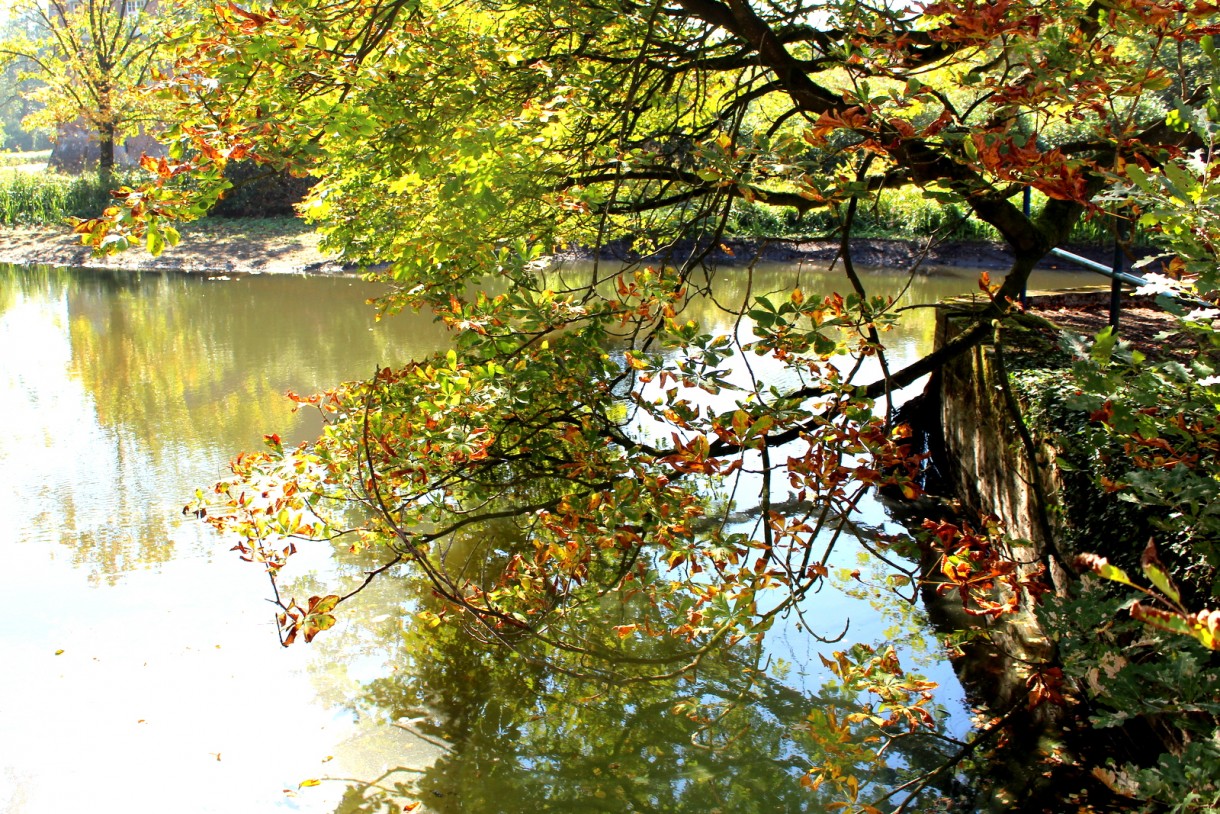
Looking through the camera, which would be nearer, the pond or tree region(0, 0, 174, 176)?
the pond

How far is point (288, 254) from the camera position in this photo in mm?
17172

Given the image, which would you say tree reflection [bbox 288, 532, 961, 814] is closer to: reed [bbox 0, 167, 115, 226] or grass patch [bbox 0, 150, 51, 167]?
reed [bbox 0, 167, 115, 226]

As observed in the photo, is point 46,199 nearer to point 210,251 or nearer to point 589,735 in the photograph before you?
point 210,251

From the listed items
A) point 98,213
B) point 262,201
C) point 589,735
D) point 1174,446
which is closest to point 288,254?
point 262,201

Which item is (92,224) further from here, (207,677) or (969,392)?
(969,392)

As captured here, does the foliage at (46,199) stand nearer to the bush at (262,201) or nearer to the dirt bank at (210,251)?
the dirt bank at (210,251)

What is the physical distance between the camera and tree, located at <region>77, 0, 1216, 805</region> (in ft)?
8.36

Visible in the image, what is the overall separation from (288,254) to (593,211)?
14.2 m

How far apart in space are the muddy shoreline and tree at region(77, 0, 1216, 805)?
10819 millimetres

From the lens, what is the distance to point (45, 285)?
47.9ft

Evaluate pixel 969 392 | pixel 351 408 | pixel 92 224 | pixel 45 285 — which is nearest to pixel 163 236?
pixel 92 224

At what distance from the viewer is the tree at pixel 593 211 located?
255 cm

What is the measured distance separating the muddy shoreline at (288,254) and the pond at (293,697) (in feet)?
34.4

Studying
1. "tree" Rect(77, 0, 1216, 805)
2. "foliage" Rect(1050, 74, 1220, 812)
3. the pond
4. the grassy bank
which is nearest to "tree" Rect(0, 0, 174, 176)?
the grassy bank
